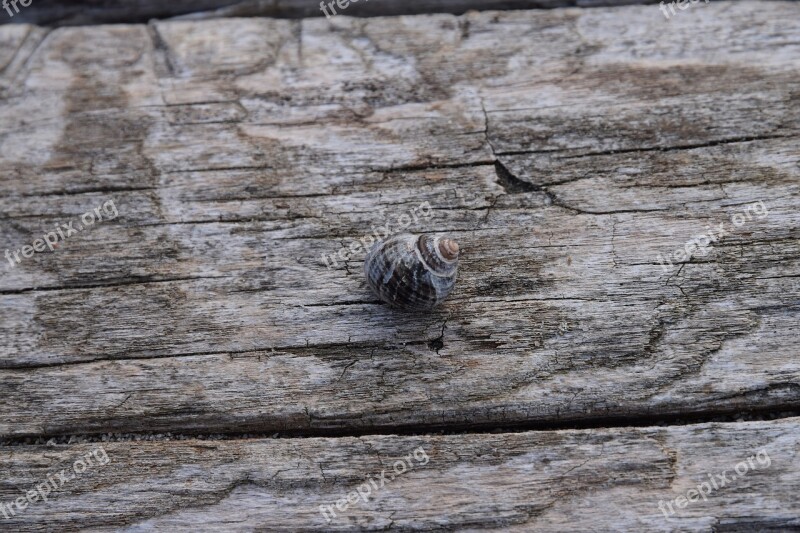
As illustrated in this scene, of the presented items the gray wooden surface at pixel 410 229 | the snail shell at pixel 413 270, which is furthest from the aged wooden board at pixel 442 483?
the snail shell at pixel 413 270

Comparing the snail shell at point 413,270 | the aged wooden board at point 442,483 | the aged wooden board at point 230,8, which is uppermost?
the aged wooden board at point 230,8

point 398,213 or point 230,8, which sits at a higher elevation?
point 230,8

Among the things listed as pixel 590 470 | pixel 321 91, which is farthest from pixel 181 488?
pixel 321 91

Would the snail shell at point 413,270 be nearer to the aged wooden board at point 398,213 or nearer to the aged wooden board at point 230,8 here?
the aged wooden board at point 398,213

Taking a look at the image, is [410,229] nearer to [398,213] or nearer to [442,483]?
[398,213]

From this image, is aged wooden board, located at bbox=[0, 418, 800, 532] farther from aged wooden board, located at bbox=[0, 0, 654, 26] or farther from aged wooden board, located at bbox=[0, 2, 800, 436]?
aged wooden board, located at bbox=[0, 0, 654, 26]

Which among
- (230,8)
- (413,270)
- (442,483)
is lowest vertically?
(442,483)

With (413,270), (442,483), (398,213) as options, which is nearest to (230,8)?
(398,213)
